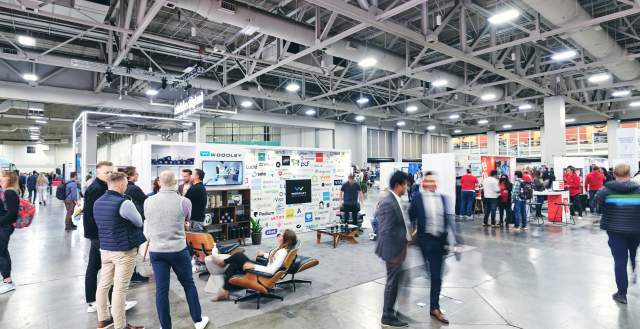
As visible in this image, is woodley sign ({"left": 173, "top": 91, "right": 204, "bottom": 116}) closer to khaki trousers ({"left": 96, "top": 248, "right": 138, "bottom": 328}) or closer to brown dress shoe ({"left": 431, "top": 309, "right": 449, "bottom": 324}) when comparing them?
khaki trousers ({"left": 96, "top": 248, "right": 138, "bottom": 328})

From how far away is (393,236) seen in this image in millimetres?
3055

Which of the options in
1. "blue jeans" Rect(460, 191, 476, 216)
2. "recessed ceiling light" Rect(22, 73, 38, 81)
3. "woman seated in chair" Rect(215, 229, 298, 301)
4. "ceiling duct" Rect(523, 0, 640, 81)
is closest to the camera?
"woman seated in chair" Rect(215, 229, 298, 301)

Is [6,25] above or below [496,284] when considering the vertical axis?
above

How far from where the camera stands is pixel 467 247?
641cm

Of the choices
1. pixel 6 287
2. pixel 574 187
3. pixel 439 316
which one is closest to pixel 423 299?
pixel 439 316

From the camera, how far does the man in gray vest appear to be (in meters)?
2.83

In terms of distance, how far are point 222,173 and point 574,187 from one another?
9754 mm

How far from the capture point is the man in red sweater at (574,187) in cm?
987

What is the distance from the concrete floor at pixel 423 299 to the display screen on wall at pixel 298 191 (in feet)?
8.36

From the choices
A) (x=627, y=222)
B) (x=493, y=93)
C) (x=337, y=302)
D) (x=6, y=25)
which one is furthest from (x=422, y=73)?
(x=6, y=25)

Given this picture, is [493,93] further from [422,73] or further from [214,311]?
[214,311]

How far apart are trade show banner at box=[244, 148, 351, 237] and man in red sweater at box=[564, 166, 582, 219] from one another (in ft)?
21.4

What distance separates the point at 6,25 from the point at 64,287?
6640mm

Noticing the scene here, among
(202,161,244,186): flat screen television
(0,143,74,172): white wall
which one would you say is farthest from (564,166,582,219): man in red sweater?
(0,143,74,172): white wall
